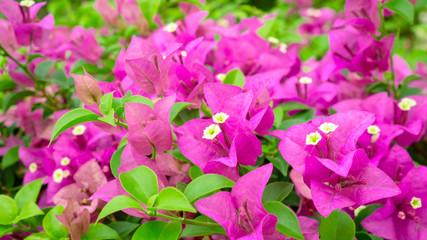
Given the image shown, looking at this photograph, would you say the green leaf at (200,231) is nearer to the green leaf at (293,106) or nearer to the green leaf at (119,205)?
the green leaf at (119,205)

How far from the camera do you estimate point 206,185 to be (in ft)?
1.98

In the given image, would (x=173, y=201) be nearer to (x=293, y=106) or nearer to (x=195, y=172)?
(x=195, y=172)

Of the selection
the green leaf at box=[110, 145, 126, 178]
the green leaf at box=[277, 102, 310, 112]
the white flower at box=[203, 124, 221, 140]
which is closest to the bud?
the green leaf at box=[110, 145, 126, 178]

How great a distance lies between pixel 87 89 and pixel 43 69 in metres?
0.52

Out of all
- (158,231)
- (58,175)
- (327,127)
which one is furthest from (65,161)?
(327,127)

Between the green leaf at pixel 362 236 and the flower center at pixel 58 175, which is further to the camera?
the flower center at pixel 58 175

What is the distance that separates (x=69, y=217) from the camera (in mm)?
705

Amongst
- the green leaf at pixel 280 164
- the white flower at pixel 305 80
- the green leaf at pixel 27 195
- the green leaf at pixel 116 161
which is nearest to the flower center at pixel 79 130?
the green leaf at pixel 27 195

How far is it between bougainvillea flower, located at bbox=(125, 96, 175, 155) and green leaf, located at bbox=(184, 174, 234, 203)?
0.37ft

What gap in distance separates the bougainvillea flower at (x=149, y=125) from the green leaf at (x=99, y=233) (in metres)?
0.17

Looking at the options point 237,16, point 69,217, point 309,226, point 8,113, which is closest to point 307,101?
point 309,226

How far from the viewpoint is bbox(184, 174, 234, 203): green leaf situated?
59cm

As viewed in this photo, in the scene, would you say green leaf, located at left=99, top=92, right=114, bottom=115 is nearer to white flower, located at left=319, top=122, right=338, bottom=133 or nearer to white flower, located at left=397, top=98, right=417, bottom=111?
white flower, located at left=319, top=122, right=338, bottom=133

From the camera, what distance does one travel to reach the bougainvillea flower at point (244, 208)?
1.91 ft
